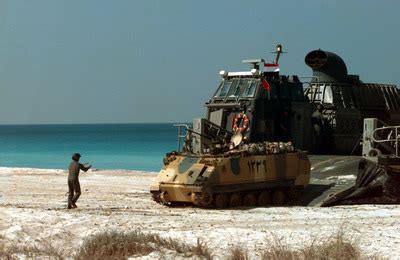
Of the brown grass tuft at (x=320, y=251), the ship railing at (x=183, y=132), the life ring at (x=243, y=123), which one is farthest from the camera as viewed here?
the life ring at (x=243, y=123)

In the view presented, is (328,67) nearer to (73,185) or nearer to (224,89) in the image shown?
(224,89)

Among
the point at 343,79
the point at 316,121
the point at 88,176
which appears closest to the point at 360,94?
the point at 343,79

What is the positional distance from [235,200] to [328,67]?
7.79 meters

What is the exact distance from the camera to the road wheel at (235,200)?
62.1 feet

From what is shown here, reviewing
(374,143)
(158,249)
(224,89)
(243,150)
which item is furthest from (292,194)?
(158,249)

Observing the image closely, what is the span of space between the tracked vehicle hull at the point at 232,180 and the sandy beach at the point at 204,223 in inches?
15.6

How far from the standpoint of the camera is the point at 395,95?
86.1 feet

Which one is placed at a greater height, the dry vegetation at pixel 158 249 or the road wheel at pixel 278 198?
the road wheel at pixel 278 198

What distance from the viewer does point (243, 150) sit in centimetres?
1908

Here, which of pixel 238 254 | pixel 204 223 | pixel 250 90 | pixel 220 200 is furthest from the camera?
pixel 250 90

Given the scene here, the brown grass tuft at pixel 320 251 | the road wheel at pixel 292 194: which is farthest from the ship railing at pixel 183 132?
the brown grass tuft at pixel 320 251

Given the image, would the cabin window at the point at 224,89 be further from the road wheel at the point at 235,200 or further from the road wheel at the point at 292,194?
the road wheel at the point at 235,200

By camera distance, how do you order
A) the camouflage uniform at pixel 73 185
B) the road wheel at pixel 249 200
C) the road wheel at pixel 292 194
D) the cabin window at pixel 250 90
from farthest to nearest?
the cabin window at pixel 250 90 < the road wheel at pixel 292 194 < the road wheel at pixel 249 200 < the camouflage uniform at pixel 73 185

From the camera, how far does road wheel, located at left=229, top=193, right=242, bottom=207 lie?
1892 centimetres
